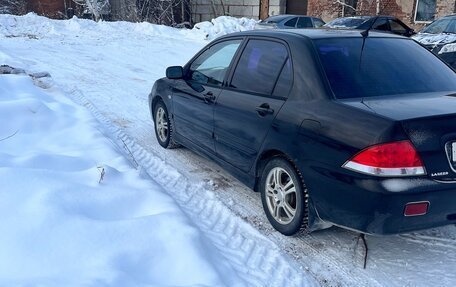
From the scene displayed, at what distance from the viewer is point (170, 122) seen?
5512 millimetres

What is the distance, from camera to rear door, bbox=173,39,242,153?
4.41 metres

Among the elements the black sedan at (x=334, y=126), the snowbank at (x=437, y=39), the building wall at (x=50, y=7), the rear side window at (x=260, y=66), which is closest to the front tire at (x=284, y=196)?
the black sedan at (x=334, y=126)

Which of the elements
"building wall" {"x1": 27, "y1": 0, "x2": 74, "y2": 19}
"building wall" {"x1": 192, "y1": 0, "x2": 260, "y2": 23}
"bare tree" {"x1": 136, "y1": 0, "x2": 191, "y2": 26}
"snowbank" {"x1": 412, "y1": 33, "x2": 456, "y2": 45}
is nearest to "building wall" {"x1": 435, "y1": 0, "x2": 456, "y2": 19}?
"snowbank" {"x1": 412, "y1": 33, "x2": 456, "y2": 45}

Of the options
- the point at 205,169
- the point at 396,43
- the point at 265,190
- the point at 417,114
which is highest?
the point at 396,43

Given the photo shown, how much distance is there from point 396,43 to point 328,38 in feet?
2.18

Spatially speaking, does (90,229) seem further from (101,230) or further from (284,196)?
(284,196)

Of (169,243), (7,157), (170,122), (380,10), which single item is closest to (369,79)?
(169,243)

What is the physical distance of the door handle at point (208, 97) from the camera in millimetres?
4366

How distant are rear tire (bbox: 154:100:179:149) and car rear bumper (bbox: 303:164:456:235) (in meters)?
2.94

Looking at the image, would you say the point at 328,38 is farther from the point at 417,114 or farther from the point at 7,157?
the point at 7,157

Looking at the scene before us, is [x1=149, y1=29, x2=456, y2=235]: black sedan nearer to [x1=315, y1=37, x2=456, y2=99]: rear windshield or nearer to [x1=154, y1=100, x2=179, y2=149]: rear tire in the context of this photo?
[x1=315, y1=37, x2=456, y2=99]: rear windshield

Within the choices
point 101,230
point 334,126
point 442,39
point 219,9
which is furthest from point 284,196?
point 219,9

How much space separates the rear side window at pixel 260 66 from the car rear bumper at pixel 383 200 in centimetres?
104

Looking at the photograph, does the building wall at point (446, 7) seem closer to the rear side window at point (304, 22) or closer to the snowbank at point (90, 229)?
the rear side window at point (304, 22)
